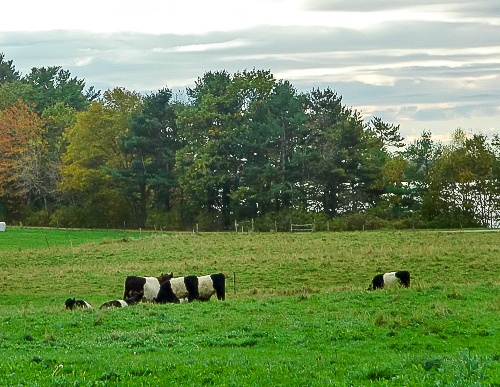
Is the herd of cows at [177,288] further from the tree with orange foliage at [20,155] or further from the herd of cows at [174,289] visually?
the tree with orange foliage at [20,155]

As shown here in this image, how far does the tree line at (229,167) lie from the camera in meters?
76.5


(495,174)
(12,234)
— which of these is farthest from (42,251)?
(495,174)

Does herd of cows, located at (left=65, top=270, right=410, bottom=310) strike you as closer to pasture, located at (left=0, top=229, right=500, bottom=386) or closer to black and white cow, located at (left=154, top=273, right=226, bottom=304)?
black and white cow, located at (left=154, top=273, right=226, bottom=304)

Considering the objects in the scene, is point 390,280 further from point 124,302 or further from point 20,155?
point 20,155

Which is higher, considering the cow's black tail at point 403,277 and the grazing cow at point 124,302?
the cow's black tail at point 403,277

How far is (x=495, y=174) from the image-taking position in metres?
76.8

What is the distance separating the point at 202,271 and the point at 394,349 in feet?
72.4

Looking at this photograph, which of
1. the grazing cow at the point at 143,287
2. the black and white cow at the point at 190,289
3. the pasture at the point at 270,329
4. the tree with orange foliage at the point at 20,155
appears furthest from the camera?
the tree with orange foliage at the point at 20,155

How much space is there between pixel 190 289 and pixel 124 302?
123 inches

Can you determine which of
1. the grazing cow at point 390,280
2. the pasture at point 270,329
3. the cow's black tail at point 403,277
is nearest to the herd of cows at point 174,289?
the pasture at point 270,329

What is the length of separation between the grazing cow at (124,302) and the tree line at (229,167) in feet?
157

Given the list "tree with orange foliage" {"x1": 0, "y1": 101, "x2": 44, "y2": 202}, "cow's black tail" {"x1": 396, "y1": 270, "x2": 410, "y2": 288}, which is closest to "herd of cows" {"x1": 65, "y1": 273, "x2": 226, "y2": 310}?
"cow's black tail" {"x1": 396, "y1": 270, "x2": 410, "y2": 288}

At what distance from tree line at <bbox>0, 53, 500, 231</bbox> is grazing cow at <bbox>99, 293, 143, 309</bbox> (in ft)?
157

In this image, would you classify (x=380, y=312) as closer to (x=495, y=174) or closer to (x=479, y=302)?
(x=479, y=302)
